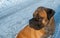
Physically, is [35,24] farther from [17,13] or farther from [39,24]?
[17,13]

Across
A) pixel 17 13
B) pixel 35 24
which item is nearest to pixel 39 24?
pixel 35 24

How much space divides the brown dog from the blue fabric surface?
3.6 inches

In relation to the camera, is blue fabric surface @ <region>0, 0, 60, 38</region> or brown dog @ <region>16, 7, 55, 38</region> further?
blue fabric surface @ <region>0, 0, 60, 38</region>

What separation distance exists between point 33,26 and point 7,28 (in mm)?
265

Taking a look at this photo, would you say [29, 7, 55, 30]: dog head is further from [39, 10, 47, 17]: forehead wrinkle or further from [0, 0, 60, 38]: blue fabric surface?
[0, 0, 60, 38]: blue fabric surface

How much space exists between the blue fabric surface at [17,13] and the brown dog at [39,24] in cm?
9

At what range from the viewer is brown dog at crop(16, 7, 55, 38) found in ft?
3.81

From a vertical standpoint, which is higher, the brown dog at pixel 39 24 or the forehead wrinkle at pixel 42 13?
the forehead wrinkle at pixel 42 13

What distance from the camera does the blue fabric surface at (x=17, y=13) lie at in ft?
4.18

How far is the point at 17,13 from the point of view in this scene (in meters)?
1.42

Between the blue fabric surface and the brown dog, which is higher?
the blue fabric surface

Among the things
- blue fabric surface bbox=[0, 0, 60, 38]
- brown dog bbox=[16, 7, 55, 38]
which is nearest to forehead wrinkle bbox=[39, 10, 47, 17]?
brown dog bbox=[16, 7, 55, 38]

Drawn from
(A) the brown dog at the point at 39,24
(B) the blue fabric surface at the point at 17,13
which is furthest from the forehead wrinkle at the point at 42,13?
(B) the blue fabric surface at the point at 17,13

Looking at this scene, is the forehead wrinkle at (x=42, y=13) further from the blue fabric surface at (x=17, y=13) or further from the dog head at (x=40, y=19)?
the blue fabric surface at (x=17, y=13)
